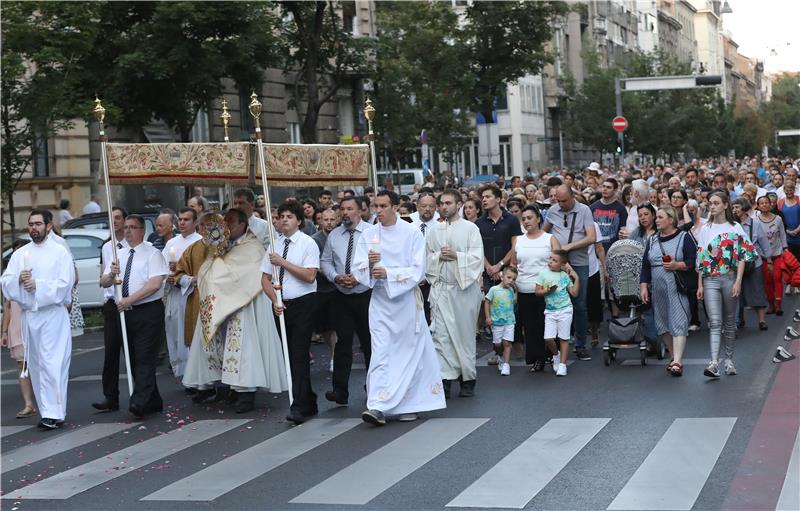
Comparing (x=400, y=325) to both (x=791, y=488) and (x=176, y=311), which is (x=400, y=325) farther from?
(x=791, y=488)

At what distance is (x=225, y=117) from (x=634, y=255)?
458 cm

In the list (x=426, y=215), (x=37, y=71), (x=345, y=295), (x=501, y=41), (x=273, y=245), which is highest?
(x=501, y=41)

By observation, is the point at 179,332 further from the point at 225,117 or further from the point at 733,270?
the point at 733,270

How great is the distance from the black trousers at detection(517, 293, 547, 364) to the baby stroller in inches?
28.5

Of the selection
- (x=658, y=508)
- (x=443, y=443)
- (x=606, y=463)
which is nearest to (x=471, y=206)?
(x=443, y=443)

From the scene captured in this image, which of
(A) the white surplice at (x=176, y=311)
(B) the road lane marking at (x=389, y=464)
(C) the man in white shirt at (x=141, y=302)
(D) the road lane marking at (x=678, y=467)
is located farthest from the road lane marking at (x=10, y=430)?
(D) the road lane marking at (x=678, y=467)

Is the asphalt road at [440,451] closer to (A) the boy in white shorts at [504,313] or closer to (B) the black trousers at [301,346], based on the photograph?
(B) the black trousers at [301,346]

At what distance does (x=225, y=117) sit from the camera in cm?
1424

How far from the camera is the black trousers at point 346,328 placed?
12195 millimetres

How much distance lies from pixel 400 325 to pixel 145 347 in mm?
2476

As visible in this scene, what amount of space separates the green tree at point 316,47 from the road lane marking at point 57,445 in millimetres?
19670

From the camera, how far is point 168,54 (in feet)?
94.5

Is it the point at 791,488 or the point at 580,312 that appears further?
the point at 580,312

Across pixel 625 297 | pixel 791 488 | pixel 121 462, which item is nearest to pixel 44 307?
pixel 121 462
